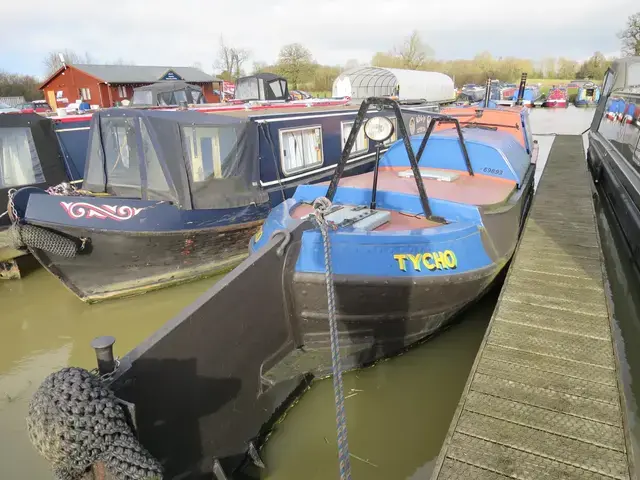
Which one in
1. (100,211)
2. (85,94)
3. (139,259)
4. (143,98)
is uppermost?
(85,94)

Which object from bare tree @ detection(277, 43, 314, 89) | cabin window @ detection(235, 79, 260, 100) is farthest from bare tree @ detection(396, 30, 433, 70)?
cabin window @ detection(235, 79, 260, 100)

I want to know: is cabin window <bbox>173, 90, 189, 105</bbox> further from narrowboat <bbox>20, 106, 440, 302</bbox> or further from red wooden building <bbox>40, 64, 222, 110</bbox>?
red wooden building <bbox>40, 64, 222, 110</bbox>

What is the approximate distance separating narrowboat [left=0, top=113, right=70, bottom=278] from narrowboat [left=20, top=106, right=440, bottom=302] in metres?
1.09

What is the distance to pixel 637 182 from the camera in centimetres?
698

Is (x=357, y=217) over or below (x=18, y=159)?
below

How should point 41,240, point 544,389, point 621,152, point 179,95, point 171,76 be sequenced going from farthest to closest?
point 171,76 → point 179,95 → point 621,152 → point 41,240 → point 544,389

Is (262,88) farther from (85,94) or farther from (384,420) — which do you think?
A: (85,94)

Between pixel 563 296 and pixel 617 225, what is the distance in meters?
6.17

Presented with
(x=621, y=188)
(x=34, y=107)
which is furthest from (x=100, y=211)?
(x=34, y=107)

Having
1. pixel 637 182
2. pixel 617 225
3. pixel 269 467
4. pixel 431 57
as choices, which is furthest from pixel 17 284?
pixel 431 57

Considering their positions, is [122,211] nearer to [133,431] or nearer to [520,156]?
[133,431]

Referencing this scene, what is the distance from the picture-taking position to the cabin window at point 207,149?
6258 mm

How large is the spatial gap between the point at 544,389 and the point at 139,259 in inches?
201

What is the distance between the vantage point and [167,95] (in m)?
13.7
